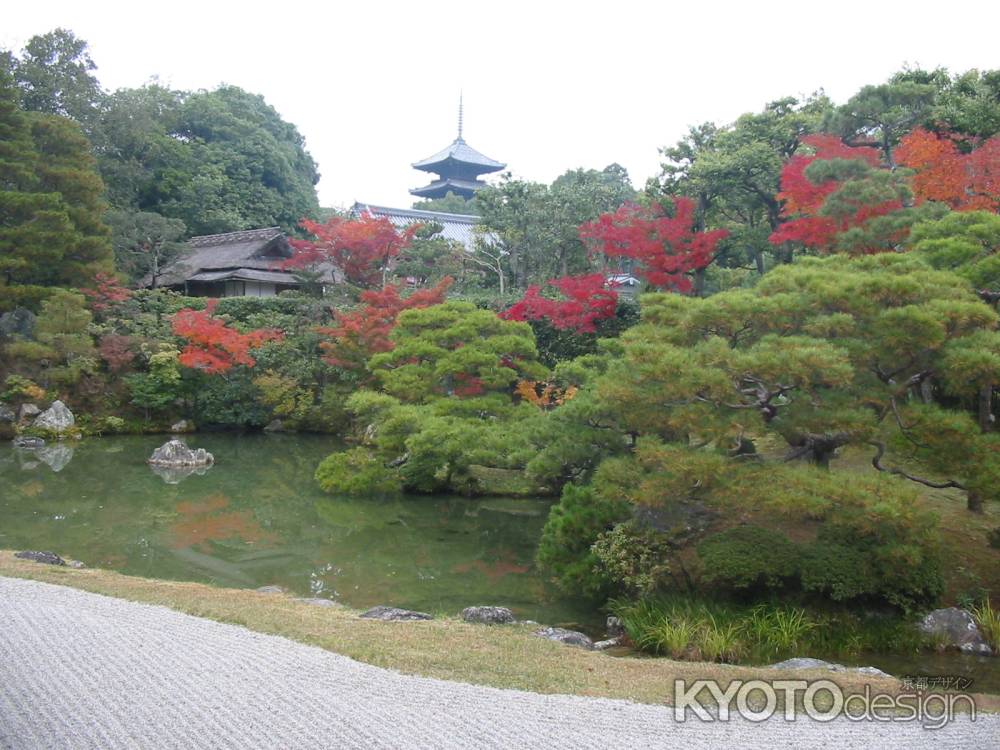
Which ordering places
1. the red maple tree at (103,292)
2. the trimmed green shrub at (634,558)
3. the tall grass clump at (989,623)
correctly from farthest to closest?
1. the red maple tree at (103,292)
2. the trimmed green shrub at (634,558)
3. the tall grass clump at (989,623)

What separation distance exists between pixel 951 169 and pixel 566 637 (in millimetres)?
9726

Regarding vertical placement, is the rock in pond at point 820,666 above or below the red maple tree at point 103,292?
below

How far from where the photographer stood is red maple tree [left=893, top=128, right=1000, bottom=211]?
11.3 m

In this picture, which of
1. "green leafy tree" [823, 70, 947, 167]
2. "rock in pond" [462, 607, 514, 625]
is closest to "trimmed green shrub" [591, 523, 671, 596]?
"rock in pond" [462, 607, 514, 625]

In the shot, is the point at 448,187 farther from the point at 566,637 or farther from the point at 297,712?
the point at 297,712

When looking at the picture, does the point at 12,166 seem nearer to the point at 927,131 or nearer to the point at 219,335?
the point at 219,335

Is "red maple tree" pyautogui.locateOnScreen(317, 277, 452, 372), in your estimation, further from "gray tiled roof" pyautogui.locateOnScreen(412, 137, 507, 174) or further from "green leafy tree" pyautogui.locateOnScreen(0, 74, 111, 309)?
"gray tiled roof" pyautogui.locateOnScreen(412, 137, 507, 174)

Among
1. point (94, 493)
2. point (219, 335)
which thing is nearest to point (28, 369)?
point (219, 335)

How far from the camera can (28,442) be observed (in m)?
17.8

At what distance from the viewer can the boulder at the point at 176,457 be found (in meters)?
15.9

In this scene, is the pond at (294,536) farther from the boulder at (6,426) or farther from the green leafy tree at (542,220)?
the green leafy tree at (542,220)

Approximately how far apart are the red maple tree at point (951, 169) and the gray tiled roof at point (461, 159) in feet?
120
